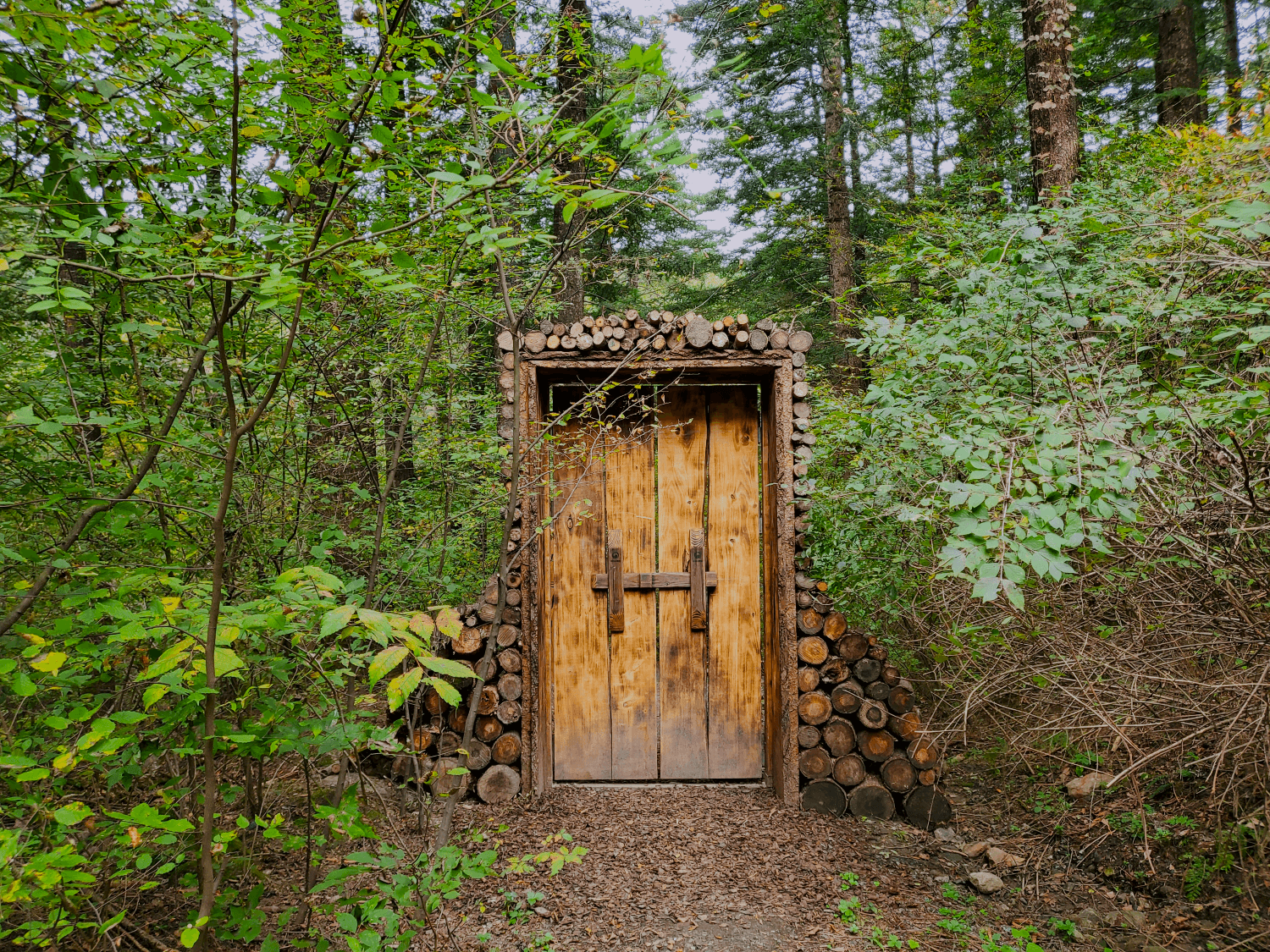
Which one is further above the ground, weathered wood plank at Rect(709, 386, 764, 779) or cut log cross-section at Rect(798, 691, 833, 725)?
weathered wood plank at Rect(709, 386, 764, 779)

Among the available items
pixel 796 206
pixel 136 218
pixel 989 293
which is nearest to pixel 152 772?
pixel 136 218

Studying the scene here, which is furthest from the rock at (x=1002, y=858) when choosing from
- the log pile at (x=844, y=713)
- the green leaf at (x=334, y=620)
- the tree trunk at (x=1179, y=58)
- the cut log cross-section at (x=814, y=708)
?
the tree trunk at (x=1179, y=58)

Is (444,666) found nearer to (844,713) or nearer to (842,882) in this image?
(842,882)

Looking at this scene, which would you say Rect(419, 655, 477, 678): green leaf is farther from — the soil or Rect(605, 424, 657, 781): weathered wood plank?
Rect(605, 424, 657, 781): weathered wood plank

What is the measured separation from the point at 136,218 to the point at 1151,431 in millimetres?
3116

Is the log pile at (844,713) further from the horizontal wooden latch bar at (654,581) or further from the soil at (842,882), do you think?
the horizontal wooden latch bar at (654,581)

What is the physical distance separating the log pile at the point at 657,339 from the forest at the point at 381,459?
43 centimetres

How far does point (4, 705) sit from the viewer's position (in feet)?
7.81

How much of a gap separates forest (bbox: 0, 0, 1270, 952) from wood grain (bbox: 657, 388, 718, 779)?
82 cm

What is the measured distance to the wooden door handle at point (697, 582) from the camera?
411 cm

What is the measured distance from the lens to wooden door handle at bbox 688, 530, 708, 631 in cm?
411

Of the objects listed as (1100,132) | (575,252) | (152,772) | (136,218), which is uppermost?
(1100,132)

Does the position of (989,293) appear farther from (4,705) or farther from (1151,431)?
(4,705)

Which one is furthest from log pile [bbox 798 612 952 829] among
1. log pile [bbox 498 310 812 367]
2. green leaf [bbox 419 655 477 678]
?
green leaf [bbox 419 655 477 678]
